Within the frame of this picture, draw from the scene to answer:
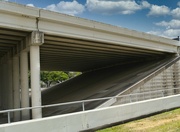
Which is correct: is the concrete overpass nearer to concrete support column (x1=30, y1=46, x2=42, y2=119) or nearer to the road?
concrete support column (x1=30, y1=46, x2=42, y2=119)

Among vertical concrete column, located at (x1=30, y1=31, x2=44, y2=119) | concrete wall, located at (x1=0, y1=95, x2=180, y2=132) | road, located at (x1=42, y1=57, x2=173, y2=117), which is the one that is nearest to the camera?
concrete wall, located at (x1=0, y1=95, x2=180, y2=132)

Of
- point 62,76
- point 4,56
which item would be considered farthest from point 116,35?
point 62,76

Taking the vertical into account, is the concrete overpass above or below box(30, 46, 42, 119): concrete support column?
above

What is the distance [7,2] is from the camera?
1214 cm

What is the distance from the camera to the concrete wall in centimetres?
997

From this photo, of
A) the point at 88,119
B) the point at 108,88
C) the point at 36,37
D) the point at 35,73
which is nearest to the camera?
the point at 88,119

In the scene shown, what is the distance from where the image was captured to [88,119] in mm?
11938

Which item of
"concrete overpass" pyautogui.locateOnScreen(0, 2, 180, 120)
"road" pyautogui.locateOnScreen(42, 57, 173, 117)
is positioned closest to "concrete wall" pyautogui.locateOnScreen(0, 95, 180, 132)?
"concrete overpass" pyautogui.locateOnScreen(0, 2, 180, 120)

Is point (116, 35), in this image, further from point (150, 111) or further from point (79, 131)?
point (79, 131)

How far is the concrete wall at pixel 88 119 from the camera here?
9.97m

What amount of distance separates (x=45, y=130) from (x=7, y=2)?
6.10 meters

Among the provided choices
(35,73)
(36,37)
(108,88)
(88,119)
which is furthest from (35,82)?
(108,88)

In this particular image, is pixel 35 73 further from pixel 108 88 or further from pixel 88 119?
pixel 108 88

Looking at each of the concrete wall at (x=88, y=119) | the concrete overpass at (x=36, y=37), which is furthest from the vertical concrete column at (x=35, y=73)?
the concrete wall at (x=88, y=119)
